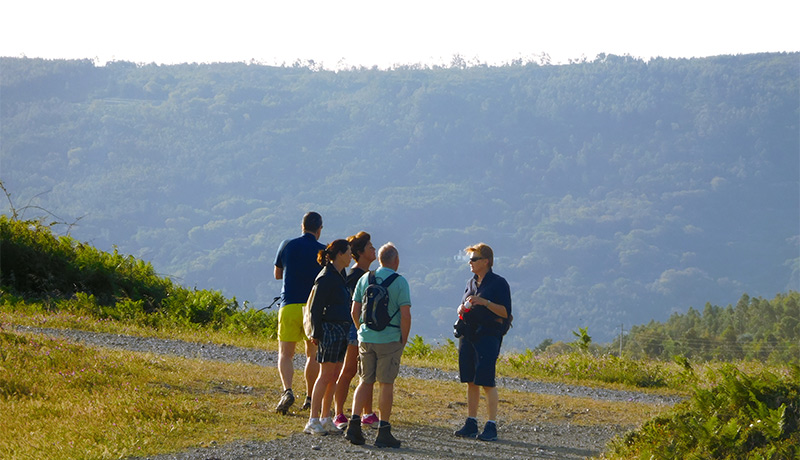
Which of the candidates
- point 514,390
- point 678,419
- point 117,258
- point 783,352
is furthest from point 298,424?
point 783,352

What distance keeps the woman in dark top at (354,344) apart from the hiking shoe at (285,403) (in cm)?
57

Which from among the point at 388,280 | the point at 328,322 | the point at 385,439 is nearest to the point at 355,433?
the point at 385,439

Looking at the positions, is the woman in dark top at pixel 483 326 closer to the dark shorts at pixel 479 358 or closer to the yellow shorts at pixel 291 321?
the dark shorts at pixel 479 358

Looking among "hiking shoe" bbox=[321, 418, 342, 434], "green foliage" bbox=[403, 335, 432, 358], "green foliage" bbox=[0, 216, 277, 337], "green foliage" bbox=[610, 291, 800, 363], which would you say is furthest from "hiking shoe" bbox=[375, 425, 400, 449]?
"green foliage" bbox=[610, 291, 800, 363]

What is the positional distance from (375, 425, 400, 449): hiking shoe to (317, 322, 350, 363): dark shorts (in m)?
0.76

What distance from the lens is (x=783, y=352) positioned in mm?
53594

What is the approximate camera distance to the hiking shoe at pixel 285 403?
32.4 feet

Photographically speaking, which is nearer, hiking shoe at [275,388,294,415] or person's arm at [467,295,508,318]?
person's arm at [467,295,508,318]

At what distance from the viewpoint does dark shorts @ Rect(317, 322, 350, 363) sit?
29.0ft

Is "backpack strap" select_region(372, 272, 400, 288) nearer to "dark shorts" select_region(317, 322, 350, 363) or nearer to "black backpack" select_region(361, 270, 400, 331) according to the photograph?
"black backpack" select_region(361, 270, 400, 331)

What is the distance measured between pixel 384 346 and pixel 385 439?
2.76 ft

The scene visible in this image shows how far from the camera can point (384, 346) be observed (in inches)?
345

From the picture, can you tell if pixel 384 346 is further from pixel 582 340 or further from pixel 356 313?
pixel 582 340

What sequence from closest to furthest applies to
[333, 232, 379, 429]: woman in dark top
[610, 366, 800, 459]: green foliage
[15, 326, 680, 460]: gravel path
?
[610, 366, 800, 459]: green foliage → [15, 326, 680, 460]: gravel path → [333, 232, 379, 429]: woman in dark top
